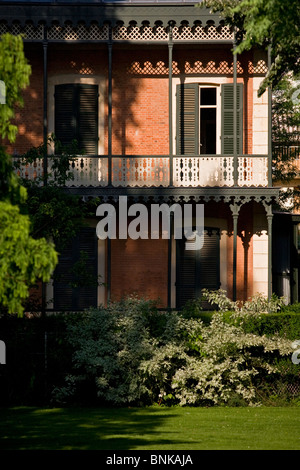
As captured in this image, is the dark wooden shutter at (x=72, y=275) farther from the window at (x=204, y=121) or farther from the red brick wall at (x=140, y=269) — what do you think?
the window at (x=204, y=121)

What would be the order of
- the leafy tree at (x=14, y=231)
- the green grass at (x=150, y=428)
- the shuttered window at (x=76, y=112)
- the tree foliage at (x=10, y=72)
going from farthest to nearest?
1. the shuttered window at (x=76, y=112)
2. the green grass at (x=150, y=428)
3. the tree foliage at (x=10, y=72)
4. the leafy tree at (x=14, y=231)

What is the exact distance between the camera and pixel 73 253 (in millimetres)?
22891

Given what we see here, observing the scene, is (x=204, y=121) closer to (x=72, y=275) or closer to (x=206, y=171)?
(x=206, y=171)

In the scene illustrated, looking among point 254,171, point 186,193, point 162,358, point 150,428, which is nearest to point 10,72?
point 150,428

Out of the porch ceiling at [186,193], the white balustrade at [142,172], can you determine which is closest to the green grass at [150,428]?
the porch ceiling at [186,193]

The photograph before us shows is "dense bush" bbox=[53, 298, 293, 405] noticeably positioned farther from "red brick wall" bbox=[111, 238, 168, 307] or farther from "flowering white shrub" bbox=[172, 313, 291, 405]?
"red brick wall" bbox=[111, 238, 168, 307]

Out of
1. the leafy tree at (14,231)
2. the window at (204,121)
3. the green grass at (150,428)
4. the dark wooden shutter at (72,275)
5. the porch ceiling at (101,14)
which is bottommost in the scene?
the green grass at (150,428)

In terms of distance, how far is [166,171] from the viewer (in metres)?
22.0

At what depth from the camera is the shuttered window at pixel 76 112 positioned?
74.8 feet

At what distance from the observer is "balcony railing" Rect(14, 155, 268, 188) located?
2189cm

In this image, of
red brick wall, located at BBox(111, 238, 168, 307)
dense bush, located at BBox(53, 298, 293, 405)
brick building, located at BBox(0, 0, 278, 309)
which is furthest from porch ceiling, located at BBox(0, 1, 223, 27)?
A: dense bush, located at BBox(53, 298, 293, 405)

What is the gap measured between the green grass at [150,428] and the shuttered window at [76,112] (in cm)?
892

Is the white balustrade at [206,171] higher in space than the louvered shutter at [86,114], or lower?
lower
